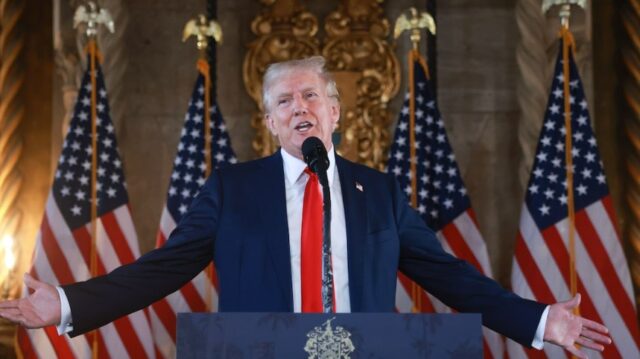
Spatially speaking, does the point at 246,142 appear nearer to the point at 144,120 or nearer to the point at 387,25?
the point at 144,120

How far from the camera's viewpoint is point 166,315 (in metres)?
5.71

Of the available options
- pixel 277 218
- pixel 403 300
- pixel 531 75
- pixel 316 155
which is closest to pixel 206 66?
pixel 403 300

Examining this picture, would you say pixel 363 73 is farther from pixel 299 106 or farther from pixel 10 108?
pixel 299 106

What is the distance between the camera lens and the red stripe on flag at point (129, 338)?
557 centimetres

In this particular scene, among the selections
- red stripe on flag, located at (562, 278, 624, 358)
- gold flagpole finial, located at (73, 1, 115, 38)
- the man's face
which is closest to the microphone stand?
the man's face

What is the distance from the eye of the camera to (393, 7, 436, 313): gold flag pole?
5.71 m

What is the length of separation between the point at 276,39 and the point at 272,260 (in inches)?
142

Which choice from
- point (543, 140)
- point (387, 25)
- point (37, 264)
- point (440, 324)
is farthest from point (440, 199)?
point (440, 324)

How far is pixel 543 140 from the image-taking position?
5.69 metres

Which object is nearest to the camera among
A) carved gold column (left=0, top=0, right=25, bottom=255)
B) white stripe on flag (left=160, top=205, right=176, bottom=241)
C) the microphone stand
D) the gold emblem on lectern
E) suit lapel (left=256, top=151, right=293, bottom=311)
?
the gold emblem on lectern

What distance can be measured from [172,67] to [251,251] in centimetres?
364

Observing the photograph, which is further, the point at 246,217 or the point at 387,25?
the point at 387,25

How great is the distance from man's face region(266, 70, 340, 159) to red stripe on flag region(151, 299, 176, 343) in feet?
8.96

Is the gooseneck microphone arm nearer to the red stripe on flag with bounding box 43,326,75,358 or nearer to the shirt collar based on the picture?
the shirt collar
